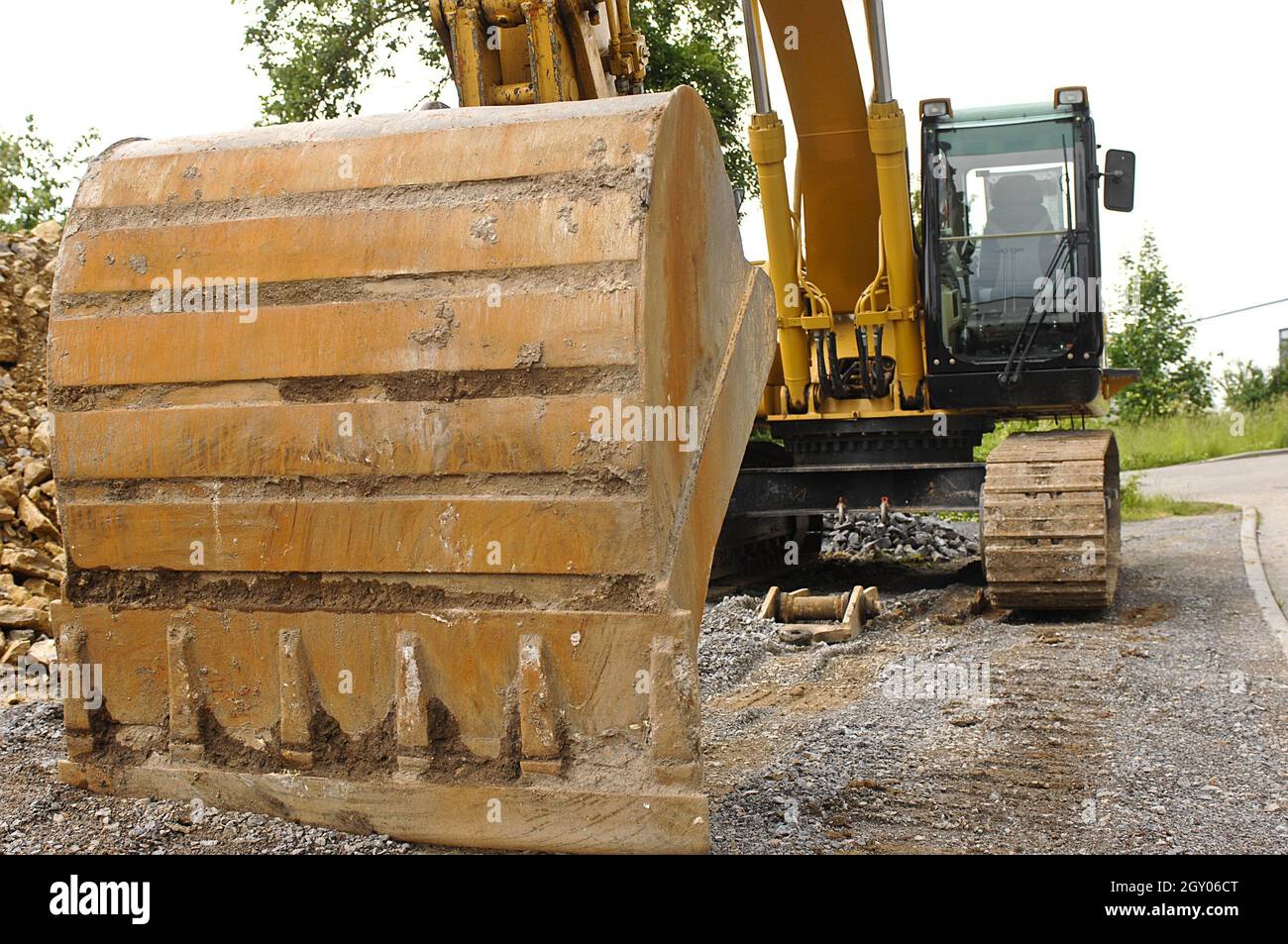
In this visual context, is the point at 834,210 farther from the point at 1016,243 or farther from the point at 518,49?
the point at 518,49

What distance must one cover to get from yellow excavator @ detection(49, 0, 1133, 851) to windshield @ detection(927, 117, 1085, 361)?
16.6 feet

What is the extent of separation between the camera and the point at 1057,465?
770 cm

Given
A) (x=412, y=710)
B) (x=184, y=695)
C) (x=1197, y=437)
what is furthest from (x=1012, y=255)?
(x=1197, y=437)

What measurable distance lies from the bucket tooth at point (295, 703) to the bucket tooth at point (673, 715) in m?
0.83

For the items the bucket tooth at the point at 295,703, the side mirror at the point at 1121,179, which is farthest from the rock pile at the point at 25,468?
the side mirror at the point at 1121,179

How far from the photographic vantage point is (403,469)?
2.96m

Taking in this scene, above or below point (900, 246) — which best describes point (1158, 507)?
below

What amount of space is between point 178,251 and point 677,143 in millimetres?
1214

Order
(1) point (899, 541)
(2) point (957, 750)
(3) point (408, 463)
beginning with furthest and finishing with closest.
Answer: (1) point (899, 541), (2) point (957, 750), (3) point (408, 463)

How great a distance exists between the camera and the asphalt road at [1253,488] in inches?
407

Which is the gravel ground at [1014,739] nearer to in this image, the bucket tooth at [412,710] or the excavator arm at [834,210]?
the bucket tooth at [412,710]

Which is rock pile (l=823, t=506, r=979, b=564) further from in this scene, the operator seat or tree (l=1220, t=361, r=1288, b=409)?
tree (l=1220, t=361, r=1288, b=409)

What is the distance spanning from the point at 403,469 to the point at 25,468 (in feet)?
22.3

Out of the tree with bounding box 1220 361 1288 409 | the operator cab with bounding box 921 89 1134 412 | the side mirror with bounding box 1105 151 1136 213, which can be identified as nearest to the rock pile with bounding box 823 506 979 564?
the operator cab with bounding box 921 89 1134 412
